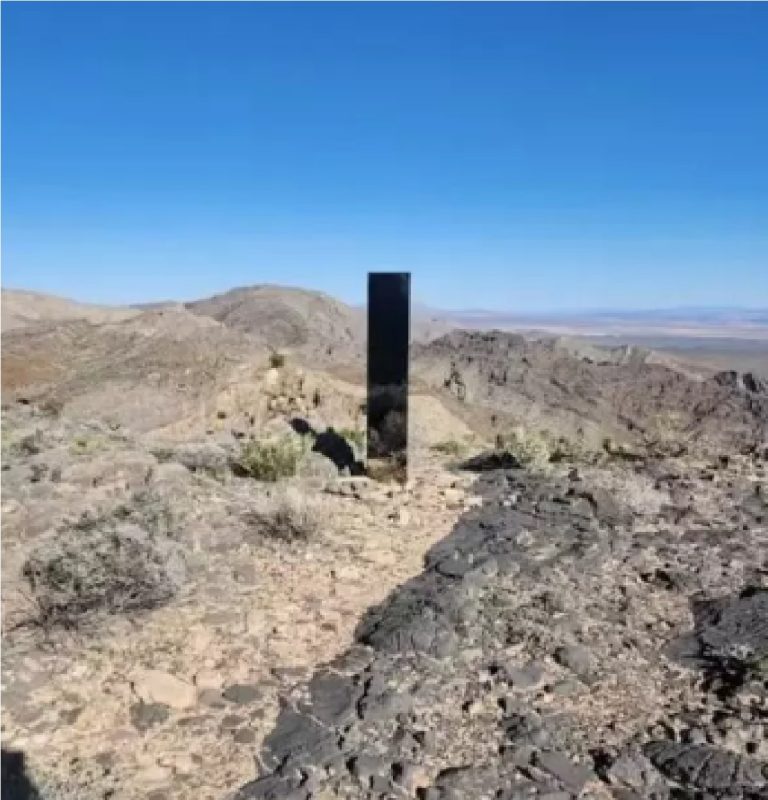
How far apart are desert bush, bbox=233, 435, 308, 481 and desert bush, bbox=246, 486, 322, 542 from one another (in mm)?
1241

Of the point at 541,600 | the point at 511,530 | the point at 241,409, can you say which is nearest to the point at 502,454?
the point at 511,530

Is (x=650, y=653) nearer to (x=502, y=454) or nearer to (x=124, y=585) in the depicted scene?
(x=124, y=585)

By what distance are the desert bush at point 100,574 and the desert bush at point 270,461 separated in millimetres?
2298

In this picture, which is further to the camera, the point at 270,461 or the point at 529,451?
the point at 529,451

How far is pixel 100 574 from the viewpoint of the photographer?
16.4 feet

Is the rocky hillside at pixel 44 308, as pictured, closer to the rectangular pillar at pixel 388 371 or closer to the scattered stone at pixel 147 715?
the rectangular pillar at pixel 388 371

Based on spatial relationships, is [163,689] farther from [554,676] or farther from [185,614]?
[554,676]

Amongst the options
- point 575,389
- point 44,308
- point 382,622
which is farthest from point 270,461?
point 44,308

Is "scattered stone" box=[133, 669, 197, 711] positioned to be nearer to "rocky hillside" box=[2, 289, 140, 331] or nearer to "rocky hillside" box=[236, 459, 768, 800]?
"rocky hillside" box=[236, 459, 768, 800]

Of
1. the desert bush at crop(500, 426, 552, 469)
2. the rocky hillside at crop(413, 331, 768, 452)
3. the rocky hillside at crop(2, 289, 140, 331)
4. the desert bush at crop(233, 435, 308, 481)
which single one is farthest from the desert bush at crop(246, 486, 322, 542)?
the rocky hillside at crop(2, 289, 140, 331)

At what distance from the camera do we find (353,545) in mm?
6227

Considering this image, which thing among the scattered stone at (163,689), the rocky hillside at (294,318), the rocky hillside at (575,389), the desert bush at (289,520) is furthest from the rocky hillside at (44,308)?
the scattered stone at (163,689)

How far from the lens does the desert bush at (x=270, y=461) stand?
25.3ft

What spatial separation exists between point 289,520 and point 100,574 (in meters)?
1.52
